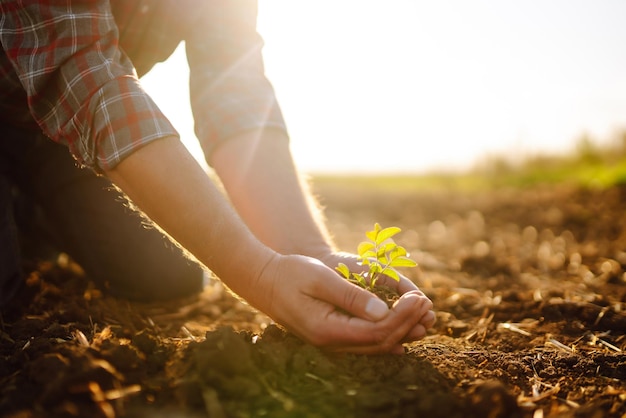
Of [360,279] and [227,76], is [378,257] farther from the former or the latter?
[227,76]

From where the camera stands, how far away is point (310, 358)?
142 cm

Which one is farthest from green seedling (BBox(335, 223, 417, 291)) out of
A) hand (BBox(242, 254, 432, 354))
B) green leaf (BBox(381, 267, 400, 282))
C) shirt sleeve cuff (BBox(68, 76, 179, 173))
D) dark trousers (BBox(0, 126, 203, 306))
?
dark trousers (BBox(0, 126, 203, 306))

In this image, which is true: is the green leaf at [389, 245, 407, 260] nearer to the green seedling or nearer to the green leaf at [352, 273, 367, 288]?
the green seedling

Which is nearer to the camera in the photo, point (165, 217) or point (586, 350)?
point (165, 217)

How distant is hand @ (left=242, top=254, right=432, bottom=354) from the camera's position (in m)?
1.37

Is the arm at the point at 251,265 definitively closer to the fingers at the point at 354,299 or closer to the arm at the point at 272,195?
the fingers at the point at 354,299

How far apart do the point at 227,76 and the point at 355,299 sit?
1.23m

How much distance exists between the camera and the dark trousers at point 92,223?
2463 mm

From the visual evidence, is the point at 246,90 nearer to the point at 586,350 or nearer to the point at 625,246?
the point at 586,350

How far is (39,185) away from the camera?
2520 millimetres

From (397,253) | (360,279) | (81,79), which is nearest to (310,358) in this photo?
(360,279)

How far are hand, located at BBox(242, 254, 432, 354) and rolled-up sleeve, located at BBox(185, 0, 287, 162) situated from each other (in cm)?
84

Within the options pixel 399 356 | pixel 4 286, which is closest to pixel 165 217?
pixel 399 356

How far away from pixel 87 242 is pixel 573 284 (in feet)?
8.56
